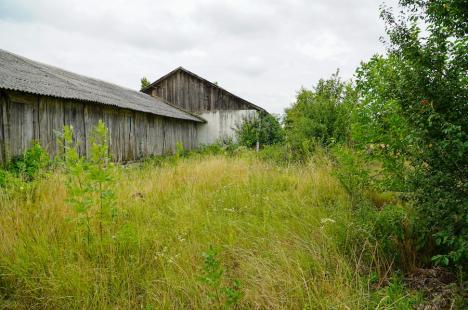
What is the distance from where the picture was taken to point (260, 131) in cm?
1833

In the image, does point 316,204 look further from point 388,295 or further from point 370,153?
point 388,295

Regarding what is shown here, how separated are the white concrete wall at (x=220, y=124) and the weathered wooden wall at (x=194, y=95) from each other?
0.33 metres

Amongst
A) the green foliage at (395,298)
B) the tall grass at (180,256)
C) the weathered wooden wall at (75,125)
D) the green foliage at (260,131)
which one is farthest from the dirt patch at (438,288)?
the green foliage at (260,131)

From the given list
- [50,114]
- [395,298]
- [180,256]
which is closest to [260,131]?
[50,114]

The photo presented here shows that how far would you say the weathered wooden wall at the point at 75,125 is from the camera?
7.06 metres

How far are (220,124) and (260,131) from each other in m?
2.97

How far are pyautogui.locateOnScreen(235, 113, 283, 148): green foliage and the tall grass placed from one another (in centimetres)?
1394

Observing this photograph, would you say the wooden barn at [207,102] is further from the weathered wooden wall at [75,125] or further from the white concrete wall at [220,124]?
the weathered wooden wall at [75,125]

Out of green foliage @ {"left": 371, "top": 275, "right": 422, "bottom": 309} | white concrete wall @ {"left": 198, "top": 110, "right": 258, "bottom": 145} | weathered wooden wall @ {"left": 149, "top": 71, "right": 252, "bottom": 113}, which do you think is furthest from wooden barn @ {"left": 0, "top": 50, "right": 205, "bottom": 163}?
weathered wooden wall @ {"left": 149, "top": 71, "right": 252, "bottom": 113}

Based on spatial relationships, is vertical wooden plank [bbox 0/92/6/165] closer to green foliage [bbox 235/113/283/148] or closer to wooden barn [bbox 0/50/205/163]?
wooden barn [bbox 0/50/205/163]

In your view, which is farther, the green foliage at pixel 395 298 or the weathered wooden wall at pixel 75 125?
the weathered wooden wall at pixel 75 125

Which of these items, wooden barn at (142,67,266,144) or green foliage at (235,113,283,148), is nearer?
green foliage at (235,113,283,148)

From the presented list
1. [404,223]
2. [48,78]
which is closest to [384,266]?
[404,223]

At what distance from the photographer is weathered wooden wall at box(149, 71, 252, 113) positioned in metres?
19.3
